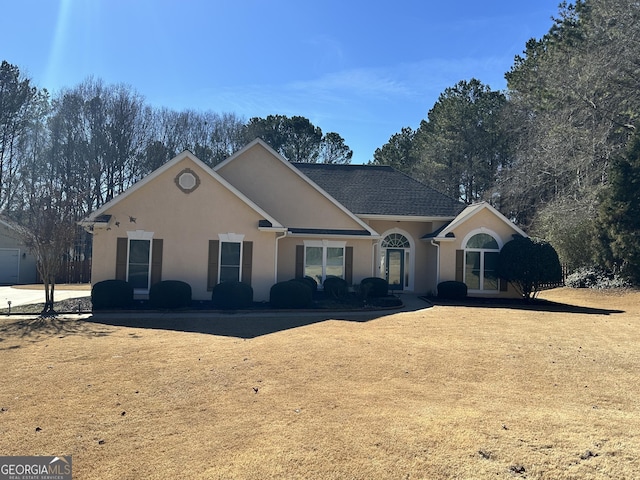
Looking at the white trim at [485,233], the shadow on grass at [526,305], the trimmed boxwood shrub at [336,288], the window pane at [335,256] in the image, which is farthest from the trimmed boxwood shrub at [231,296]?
the white trim at [485,233]

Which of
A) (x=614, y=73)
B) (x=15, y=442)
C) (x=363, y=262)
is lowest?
(x=15, y=442)

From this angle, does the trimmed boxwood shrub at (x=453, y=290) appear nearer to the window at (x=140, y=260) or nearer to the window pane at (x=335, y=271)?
the window pane at (x=335, y=271)

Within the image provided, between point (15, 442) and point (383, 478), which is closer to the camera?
point (383, 478)

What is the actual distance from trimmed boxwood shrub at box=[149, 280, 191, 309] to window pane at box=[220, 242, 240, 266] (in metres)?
1.94

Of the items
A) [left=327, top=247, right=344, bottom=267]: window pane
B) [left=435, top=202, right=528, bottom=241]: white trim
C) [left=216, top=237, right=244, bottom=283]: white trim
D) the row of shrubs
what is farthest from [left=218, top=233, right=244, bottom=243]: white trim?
[left=435, top=202, right=528, bottom=241]: white trim

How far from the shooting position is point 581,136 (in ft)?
77.2

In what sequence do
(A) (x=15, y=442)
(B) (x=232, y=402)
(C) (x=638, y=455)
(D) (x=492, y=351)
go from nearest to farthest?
1. (C) (x=638, y=455)
2. (A) (x=15, y=442)
3. (B) (x=232, y=402)
4. (D) (x=492, y=351)

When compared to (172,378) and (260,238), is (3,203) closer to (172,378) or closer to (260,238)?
(260,238)

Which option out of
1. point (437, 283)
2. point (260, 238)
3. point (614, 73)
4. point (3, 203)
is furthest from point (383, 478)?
point (3, 203)

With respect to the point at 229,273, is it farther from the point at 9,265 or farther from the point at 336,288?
the point at 9,265

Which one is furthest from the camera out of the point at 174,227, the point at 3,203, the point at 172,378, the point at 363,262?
the point at 3,203

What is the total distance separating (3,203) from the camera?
32.2m

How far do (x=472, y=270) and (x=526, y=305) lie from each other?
2.94 metres

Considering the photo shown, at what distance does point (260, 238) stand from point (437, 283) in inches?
330
